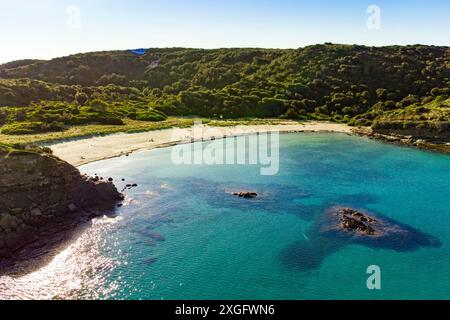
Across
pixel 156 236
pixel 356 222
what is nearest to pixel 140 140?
pixel 156 236

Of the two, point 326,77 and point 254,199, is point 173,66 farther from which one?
point 254,199

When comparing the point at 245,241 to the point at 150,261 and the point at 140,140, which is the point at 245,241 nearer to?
the point at 150,261

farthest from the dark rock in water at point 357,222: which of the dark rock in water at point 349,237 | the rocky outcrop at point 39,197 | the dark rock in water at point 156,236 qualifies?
the rocky outcrop at point 39,197

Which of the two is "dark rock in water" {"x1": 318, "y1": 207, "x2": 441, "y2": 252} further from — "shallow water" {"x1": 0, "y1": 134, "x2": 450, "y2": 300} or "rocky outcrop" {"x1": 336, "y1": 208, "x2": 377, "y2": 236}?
"shallow water" {"x1": 0, "y1": 134, "x2": 450, "y2": 300}

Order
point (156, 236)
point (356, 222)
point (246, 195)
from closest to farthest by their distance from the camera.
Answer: point (156, 236) < point (356, 222) < point (246, 195)

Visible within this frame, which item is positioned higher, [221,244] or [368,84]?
[368,84]
